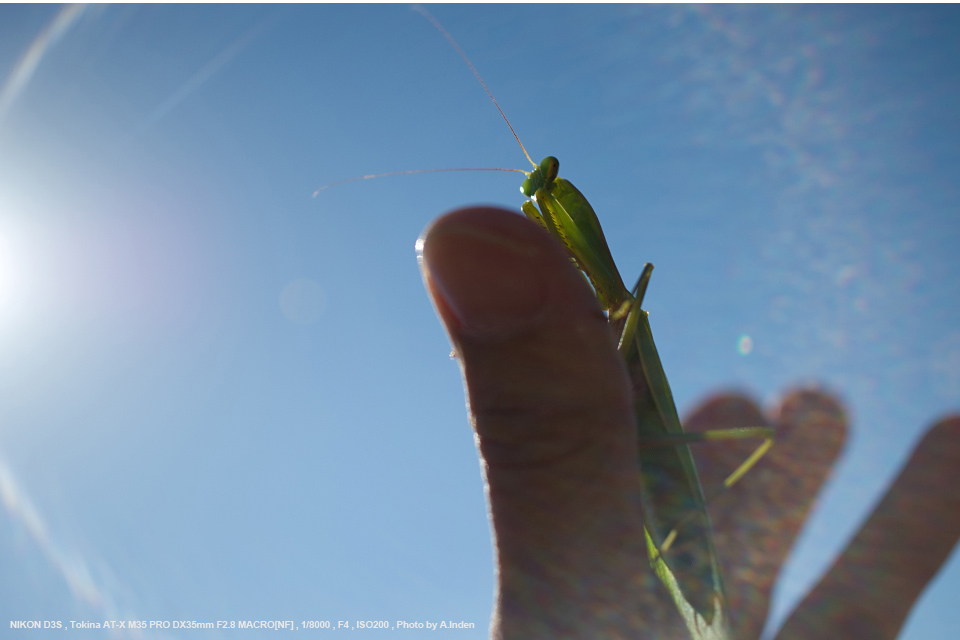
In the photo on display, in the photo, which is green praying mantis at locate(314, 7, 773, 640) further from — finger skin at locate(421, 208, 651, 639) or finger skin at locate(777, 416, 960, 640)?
finger skin at locate(777, 416, 960, 640)

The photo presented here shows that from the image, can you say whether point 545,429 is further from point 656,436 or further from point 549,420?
point 656,436

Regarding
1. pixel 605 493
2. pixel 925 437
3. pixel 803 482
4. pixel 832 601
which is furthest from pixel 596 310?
pixel 803 482

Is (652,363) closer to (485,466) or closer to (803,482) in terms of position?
(485,466)

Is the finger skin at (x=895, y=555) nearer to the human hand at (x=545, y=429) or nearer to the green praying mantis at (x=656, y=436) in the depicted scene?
the green praying mantis at (x=656, y=436)

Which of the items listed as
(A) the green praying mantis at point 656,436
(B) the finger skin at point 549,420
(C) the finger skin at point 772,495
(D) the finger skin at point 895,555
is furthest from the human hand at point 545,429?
(C) the finger skin at point 772,495

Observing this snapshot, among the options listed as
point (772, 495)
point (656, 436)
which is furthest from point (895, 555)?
point (772, 495)

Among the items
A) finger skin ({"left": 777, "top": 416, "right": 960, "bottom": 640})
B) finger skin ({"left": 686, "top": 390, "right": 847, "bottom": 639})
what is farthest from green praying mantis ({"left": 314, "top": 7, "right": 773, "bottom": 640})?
finger skin ({"left": 686, "top": 390, "right": 847, "bottom": 639})
